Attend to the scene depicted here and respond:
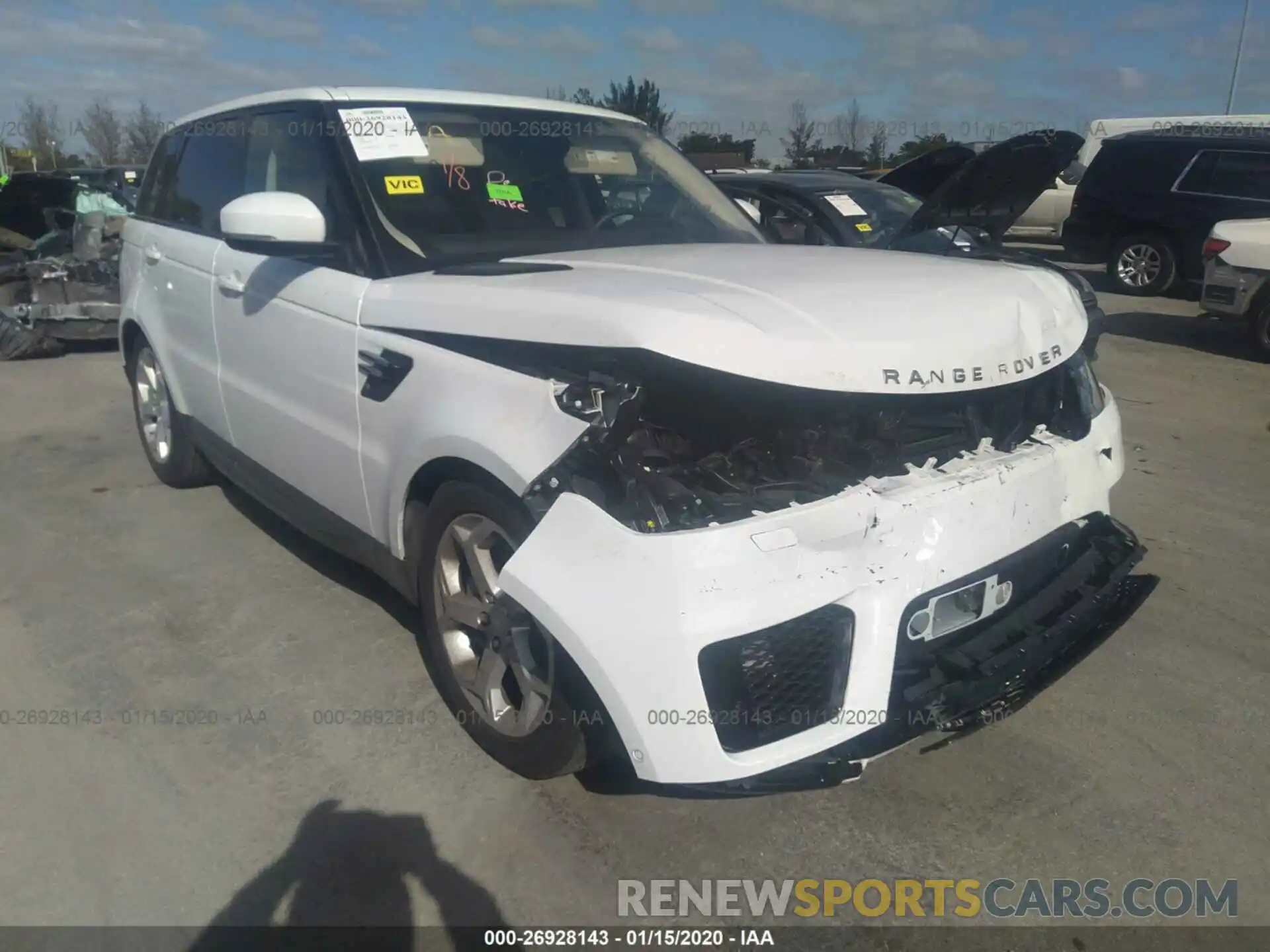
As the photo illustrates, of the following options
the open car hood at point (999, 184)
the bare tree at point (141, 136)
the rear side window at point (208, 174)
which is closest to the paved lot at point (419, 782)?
the rear side window at point (208, 174)

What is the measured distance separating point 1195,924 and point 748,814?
42.7 inches

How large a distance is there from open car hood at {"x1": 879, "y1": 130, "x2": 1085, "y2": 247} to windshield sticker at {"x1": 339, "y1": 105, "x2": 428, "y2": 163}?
2043 mm

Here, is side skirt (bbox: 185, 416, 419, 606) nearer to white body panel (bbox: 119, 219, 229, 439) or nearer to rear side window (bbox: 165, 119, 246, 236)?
white body panel (bbox: 119, 219, 229, 439)

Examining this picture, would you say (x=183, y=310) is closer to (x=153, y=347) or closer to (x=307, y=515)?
(x=153, y=347)

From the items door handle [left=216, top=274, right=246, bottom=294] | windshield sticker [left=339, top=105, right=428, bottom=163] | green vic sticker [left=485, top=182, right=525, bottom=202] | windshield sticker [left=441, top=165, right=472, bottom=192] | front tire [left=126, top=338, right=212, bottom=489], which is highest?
windshield sticker [left=339, top=105, right=428, bottom=163]

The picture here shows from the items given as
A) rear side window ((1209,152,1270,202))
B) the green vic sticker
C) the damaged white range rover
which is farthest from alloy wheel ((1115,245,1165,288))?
the green vic sticker

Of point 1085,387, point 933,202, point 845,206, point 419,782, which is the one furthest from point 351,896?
point 845,206

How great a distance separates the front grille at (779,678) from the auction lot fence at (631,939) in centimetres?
52

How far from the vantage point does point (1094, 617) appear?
2652 millimetres

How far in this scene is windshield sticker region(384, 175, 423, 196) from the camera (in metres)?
3.19

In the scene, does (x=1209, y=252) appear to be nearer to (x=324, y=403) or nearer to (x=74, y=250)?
(x=324, y=403)

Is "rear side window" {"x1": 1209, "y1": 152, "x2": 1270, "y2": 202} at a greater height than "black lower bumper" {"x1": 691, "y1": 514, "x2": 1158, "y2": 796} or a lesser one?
greater

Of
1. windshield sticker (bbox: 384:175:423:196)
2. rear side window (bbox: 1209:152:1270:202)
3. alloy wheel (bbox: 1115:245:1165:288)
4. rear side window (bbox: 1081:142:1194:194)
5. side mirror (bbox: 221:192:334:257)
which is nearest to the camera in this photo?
side mirror (bbox: 221:192:334:257)

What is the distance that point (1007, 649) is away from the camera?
245 centimetres
